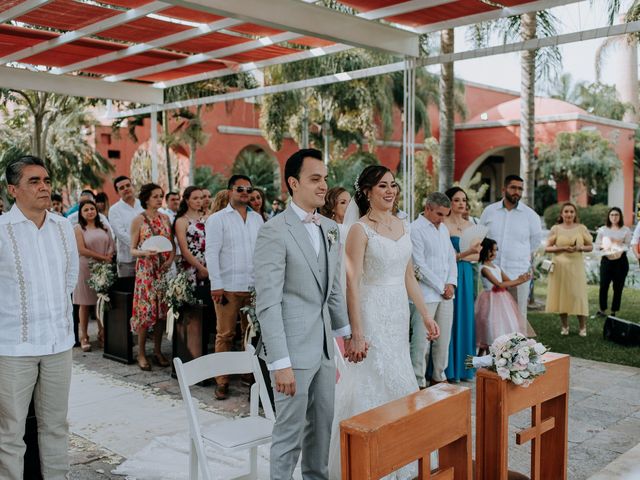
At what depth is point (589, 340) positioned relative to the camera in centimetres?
905

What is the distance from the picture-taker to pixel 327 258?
146 inches

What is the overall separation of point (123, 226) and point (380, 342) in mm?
5106

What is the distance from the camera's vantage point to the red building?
89.0 feet

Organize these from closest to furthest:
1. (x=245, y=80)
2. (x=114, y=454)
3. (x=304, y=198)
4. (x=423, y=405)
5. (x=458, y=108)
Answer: (x=423, y=405) < (x=304, y=198) < (x=114, y=454) < (x=245, y=80) < (x=458, y=108)

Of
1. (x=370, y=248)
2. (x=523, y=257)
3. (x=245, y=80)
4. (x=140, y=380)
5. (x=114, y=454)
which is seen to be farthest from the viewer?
(x=245, y=80)

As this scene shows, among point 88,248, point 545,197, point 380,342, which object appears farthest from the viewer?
point 545,197

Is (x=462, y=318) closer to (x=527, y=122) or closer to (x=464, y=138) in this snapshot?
(x=527, y=122)

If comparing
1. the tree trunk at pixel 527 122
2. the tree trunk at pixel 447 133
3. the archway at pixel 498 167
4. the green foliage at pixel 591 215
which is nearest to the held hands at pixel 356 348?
the tree trunk at pixel 527 122

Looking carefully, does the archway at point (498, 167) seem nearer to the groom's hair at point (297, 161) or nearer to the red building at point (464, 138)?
the red building at point (464, 138)

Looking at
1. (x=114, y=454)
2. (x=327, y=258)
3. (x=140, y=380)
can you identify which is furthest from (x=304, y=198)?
(x=140, y=380)

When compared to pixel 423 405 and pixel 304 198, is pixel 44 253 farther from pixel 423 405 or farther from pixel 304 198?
pixel 423 405

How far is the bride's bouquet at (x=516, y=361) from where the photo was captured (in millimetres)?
3312

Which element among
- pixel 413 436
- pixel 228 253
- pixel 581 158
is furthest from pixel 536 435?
pixel 581 158

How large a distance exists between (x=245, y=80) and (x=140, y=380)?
1616cm
